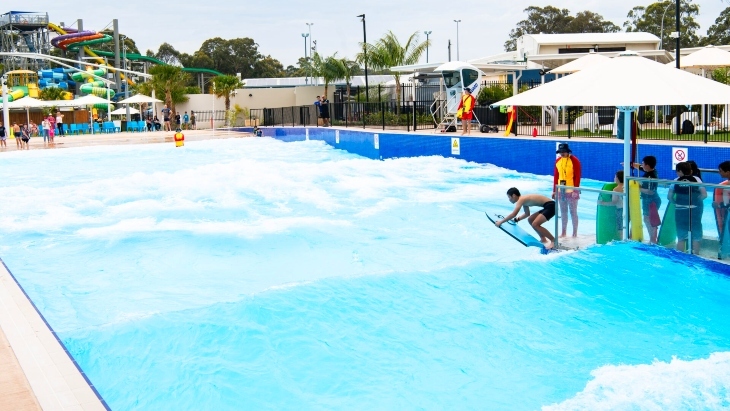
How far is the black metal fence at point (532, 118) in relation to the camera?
68.1 ft

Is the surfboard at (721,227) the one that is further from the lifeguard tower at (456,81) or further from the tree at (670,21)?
the tree at (670,21)

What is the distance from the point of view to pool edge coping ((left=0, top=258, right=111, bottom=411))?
211 inches

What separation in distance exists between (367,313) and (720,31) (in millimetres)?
67055

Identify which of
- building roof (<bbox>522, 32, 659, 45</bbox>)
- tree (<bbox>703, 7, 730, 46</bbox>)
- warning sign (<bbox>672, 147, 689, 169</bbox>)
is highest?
tree (<bbox>703, 7, 730, 46</bbox>)

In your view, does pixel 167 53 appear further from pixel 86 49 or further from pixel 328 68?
pixel 328 68

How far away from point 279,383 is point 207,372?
2.52 ft

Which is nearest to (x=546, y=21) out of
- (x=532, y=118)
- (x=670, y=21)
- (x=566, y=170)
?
(x=670, y=21)

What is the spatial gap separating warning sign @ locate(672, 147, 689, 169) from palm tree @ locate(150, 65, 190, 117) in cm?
4301

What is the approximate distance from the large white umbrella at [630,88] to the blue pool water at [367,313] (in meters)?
Answer: 1.45

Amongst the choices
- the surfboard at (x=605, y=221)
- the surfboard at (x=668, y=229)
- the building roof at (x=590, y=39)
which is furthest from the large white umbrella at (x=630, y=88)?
the building roof at (x=590, y=39)

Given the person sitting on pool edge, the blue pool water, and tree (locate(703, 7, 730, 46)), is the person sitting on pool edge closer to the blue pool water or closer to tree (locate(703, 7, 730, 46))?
the blue pool water

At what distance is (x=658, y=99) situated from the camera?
884 cm

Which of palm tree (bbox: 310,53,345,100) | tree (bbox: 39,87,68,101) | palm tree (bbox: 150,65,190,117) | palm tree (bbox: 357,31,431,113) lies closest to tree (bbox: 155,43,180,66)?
tree (bbox: 39,87,68,101)

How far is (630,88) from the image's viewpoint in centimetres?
923
